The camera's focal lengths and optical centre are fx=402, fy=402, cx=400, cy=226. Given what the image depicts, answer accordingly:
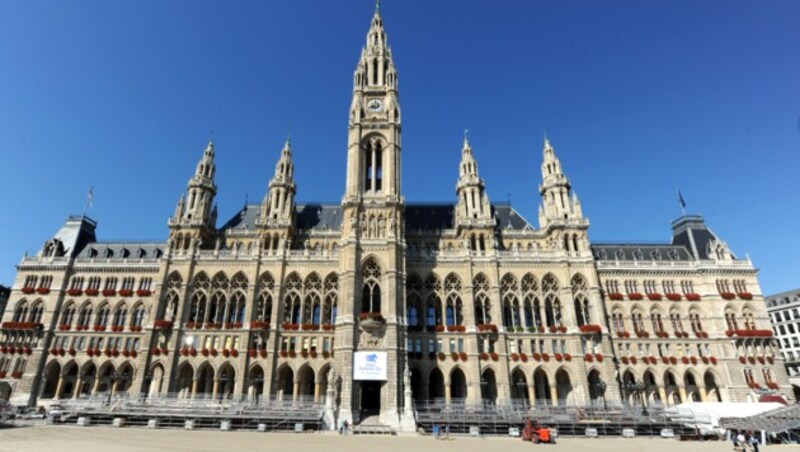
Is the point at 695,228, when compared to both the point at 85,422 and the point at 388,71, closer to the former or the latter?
the point at 388,71

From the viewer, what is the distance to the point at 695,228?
59.3 m

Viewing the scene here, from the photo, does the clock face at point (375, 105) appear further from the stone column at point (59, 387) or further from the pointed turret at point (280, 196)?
the stone column at point (59, 387)

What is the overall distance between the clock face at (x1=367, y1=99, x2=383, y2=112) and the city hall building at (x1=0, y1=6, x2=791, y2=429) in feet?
0.70

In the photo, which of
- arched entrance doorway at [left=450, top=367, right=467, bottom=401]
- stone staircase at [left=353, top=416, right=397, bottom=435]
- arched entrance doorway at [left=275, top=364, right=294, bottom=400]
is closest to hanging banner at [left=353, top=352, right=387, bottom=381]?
stone staircase at [left=353, top=416, right=397, bottom=435]

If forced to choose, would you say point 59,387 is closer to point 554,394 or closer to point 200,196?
point 200,196

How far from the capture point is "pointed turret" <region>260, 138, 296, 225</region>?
180 ft

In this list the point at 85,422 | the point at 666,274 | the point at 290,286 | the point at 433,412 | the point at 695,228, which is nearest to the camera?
the point at 85,422

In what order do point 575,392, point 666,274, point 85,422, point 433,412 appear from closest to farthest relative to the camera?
1. point 85,422
2. point 433,412
3. point 575,392
4. point 666,274

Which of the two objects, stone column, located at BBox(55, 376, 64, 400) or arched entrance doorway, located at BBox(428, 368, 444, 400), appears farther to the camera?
stone column, located at BBox(55, 376, 64, 400)

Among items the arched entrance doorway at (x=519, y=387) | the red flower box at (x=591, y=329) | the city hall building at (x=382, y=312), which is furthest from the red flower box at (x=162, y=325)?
the red flower box at (x=591, y=329)

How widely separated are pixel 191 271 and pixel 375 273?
23.4 m

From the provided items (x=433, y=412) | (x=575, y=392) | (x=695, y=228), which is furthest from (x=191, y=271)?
(x=695, y=228)

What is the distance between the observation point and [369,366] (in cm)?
4206

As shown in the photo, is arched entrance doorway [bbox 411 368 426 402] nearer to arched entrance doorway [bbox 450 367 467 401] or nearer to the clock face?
arched entrance doorway [bbox 450 367 467 401]
